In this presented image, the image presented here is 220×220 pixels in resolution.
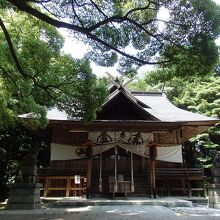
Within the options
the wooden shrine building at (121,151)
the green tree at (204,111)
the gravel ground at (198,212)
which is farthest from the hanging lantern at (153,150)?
the green tree at (204,111)

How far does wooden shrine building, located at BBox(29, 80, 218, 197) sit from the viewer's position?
12.8 m

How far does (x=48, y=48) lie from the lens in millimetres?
8234

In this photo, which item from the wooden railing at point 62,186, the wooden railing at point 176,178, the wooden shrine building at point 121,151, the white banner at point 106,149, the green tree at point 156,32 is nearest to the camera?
the green tree at point 156,32

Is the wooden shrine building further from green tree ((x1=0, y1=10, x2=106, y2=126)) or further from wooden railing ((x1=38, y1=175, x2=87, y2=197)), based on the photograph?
green tree ((x1=0, y1=10, x2=106, y2=126))

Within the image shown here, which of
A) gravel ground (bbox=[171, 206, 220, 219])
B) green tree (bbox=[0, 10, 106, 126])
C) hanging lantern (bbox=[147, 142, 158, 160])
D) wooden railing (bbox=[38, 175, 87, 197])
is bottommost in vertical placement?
gravel ground (bbox=[171, 206, 220, 219])

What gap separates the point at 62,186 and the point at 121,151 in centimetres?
365

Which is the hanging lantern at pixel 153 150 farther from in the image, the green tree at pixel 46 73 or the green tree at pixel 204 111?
the green tree at pixel 204 111

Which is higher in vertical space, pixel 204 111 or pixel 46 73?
pixel 204 111

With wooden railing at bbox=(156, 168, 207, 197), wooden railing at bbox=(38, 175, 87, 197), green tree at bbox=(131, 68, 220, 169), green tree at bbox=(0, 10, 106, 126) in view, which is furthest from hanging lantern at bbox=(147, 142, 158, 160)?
green tree at bbox=(131, 68, 220, 169)

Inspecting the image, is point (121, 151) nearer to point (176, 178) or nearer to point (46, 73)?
point (176, 178)

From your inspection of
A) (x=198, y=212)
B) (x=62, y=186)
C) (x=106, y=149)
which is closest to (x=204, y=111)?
(x=106, y=149)

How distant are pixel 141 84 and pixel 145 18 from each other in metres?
27.0

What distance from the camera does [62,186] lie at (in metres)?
13.7

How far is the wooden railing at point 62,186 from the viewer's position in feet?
43.2
